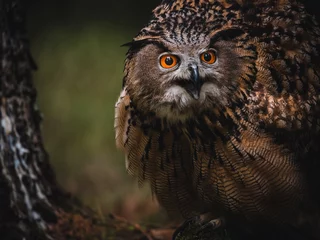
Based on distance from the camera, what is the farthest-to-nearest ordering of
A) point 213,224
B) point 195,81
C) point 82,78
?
→ point 82,78
point 213,224
point 195,81

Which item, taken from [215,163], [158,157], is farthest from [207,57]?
[158,157]

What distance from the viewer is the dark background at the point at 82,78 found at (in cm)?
485

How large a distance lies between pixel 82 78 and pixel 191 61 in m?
2.83

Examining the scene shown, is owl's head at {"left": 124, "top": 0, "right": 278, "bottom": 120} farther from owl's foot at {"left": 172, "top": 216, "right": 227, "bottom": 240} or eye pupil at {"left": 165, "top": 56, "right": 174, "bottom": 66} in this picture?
owl's foot at {"left": 172, "top": 216, "right": 227, "bottom": 240}

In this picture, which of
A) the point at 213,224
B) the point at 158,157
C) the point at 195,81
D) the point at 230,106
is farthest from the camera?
the point at 213,224

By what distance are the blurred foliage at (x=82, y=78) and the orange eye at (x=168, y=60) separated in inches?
86.8

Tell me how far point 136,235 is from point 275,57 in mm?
1506

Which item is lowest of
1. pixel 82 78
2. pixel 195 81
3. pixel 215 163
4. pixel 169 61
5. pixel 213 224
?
pixel 213 224

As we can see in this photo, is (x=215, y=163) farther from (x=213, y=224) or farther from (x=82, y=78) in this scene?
(x=82, y=78)

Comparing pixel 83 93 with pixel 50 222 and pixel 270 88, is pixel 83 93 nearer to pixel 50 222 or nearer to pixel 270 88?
pixel 50 222

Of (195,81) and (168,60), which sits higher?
(168,60)

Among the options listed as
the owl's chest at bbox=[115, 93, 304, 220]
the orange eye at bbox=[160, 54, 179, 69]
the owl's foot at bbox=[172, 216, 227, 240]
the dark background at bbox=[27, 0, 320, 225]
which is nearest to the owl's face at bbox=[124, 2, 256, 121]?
the orange eye at bbox=[160, 54, 179, 69]

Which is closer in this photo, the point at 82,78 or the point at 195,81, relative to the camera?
the point at 195,81

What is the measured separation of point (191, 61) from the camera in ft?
8.31
